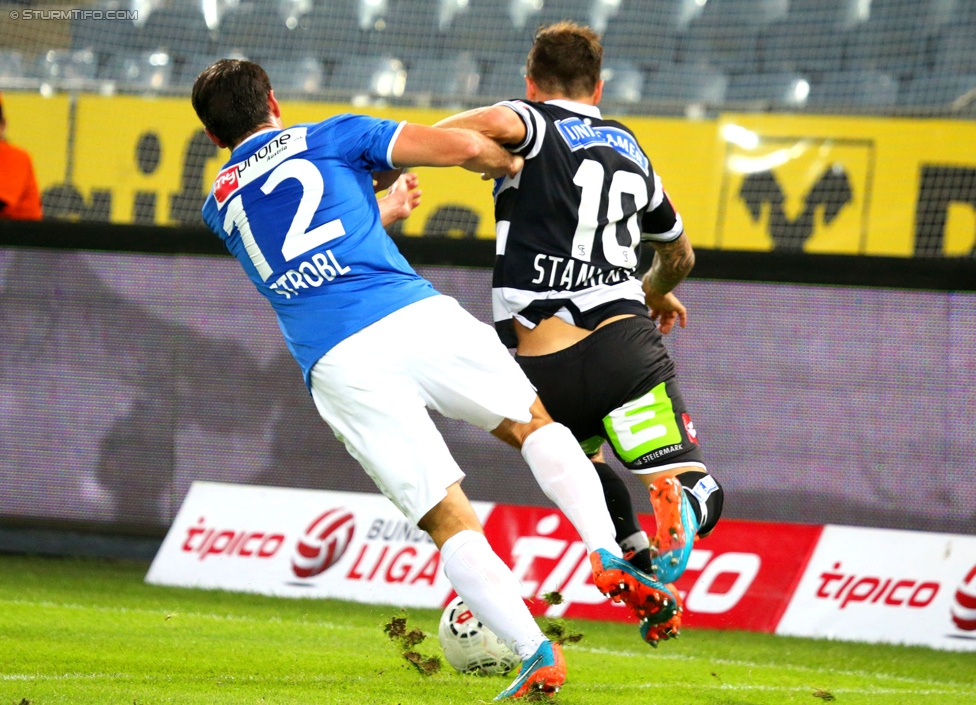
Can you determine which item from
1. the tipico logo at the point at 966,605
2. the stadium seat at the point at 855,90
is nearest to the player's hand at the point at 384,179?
the tipico logo at the point at 966,605

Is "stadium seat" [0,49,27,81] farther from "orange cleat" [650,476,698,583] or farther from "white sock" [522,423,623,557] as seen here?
"orange cleat" [650,476,698,583]

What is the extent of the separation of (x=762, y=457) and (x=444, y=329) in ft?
10.5

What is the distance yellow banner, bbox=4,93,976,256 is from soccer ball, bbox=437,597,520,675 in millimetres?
3799

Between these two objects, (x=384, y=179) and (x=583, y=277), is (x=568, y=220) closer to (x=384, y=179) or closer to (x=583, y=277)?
(x=583, y=277)

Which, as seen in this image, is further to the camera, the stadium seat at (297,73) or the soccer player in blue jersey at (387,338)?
the stadium seat at (297,73)

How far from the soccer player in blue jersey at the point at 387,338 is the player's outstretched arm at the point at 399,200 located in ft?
1.12

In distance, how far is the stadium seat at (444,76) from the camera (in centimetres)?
996

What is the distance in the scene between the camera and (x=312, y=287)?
3387 millimetres

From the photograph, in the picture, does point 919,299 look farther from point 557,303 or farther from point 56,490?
point 56,490

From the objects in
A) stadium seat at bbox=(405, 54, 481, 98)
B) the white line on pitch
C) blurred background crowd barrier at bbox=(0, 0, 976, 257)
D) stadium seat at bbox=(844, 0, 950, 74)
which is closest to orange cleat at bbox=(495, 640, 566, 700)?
the white line on pitch

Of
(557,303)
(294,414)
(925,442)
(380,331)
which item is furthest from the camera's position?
(294,414)

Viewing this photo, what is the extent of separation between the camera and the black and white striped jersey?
150 inches

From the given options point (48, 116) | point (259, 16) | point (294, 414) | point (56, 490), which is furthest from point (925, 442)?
point (259, 16)

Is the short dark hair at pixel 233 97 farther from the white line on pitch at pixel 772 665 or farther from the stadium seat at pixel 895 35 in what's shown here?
the stadium seat at pixel 895 35
